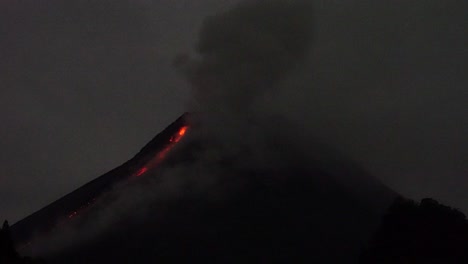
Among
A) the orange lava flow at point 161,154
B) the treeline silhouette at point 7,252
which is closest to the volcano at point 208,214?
the orange lava flow at point 161,154

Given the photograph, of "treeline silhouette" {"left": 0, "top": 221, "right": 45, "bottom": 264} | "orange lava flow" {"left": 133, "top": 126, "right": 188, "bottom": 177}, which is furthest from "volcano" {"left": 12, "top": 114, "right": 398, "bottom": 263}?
"treeline silhouette" {"left": 0, "top": 221, "right": 45, "bottom": 264}

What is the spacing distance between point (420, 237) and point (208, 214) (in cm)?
1727

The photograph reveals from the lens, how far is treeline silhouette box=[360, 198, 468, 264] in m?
41.9

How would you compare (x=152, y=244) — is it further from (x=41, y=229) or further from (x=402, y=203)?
(x=402, y=203)

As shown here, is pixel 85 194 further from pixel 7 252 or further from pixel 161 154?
pixel 7 252

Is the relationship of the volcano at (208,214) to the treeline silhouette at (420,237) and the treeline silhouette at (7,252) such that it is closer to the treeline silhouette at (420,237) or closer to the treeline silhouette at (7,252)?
the treeline silhouette at (420,237)

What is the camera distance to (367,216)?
5919 cm

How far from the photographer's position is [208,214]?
2217 inches

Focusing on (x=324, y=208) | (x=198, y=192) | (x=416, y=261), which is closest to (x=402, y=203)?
(x=416, y=261)

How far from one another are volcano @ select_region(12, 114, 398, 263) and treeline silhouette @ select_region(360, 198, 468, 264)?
590 cm

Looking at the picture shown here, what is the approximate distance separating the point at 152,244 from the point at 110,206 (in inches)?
343

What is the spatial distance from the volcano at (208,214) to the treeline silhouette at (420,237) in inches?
232

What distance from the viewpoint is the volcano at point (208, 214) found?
5053 cm

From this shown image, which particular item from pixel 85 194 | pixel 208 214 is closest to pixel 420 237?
pixel 208 214
